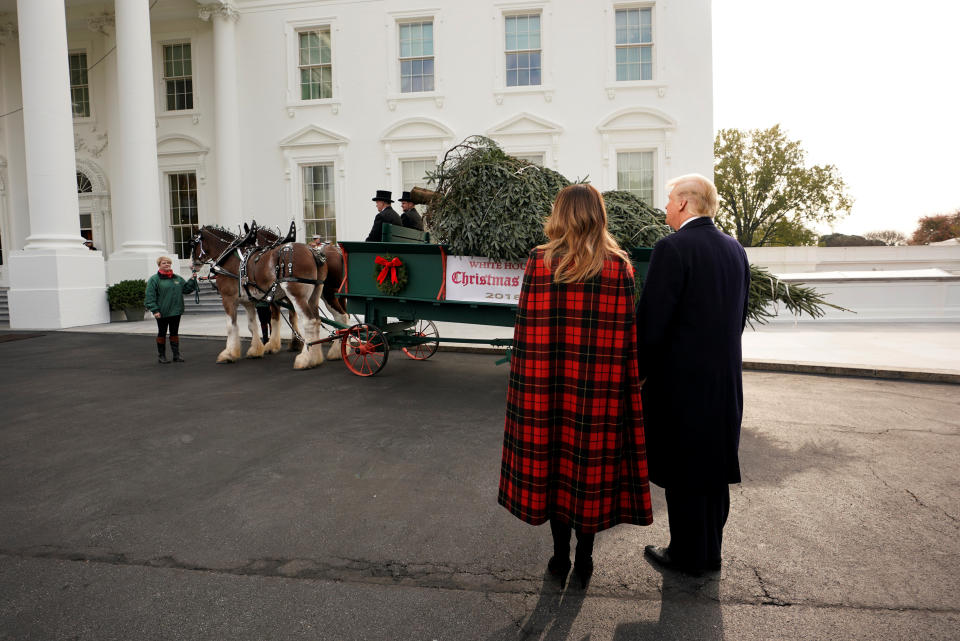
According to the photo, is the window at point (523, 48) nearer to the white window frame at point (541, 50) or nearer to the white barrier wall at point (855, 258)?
the white window frame at point (541, 50)

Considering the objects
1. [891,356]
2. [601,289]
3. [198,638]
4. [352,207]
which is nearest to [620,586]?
[601,289]

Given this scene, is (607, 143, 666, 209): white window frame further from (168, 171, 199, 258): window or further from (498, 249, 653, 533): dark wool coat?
(498, 249, 653, 533): dark wool coat

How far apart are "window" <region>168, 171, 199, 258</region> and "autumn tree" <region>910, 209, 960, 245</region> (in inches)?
1970

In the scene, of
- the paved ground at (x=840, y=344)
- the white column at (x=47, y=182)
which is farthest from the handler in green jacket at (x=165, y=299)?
the white column at (x=47, y=182)

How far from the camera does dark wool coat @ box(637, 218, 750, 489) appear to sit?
8.83 ft

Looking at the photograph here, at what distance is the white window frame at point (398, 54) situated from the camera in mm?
17656

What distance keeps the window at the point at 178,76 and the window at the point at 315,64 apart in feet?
12.9

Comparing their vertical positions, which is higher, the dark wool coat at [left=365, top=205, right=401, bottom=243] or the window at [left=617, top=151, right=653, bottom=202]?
the window at [left=617, top=151, right=653, bottom=202]

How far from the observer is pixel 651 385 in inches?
111

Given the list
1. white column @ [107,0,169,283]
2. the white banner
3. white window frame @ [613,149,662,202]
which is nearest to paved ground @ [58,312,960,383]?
white column @ [107,0,169,283]

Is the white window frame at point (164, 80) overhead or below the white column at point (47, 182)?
overhead

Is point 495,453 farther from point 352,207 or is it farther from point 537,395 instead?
point 352,207

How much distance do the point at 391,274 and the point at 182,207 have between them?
15594 mm

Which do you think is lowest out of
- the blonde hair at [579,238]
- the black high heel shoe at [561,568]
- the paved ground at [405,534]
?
the paved ground at [405,534]
